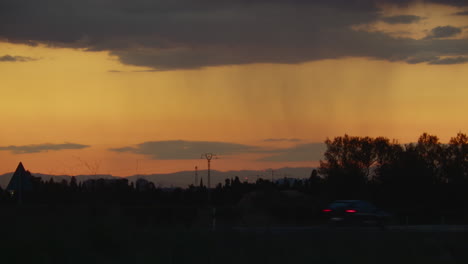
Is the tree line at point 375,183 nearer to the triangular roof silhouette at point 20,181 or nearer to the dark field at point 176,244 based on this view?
the triangular roof silhouette at point 20,181

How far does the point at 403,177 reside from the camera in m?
82.6

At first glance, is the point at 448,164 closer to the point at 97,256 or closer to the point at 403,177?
the point at 403,177

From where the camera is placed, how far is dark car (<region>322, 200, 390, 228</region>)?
1467 inches

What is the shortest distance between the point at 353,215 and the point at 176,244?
66.7 ft

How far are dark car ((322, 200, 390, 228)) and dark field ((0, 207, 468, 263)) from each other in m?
14.1

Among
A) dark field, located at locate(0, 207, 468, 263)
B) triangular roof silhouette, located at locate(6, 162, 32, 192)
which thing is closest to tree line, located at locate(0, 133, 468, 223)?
triangular roof silhouette, located at locate(6, 162, 32, 192)

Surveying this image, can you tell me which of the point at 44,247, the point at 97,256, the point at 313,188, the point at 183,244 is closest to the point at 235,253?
the point at 183,244

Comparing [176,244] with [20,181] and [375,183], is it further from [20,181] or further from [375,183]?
[375,183]

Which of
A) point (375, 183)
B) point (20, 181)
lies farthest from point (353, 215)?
point (375, 183)

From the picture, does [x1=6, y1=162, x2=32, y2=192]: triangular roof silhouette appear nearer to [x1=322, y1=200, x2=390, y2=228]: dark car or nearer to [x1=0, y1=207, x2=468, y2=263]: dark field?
[x1=0, y1=207, x2=468, y2=263]: dark field

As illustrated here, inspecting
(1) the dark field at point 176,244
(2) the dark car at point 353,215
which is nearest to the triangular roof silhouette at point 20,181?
(1) the dark field at point 176,244

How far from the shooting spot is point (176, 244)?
18.5 meters

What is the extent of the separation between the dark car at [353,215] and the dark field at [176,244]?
556 inches

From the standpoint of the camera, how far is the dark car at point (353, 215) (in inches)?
1467
